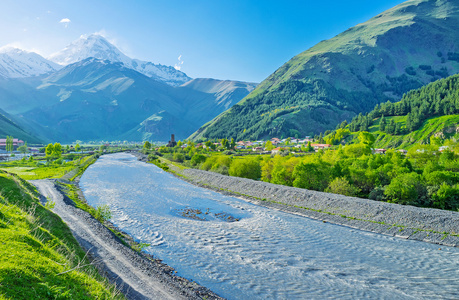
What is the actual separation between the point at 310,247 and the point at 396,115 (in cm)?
18284

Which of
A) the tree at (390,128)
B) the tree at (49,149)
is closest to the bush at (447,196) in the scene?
the tree at (390,128)

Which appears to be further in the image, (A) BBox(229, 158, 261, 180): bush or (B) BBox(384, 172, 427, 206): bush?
(A) BBox(229, 158, 261, 180): bush

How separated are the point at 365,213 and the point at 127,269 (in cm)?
3281

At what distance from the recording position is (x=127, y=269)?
70.7 ft

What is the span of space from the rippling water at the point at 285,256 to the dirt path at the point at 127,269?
2.75 meters

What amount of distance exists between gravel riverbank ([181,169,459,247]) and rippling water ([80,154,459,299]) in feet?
6.38

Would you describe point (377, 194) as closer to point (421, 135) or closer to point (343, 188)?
point (343, 188)

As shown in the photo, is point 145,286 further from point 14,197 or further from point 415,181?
point 415,181

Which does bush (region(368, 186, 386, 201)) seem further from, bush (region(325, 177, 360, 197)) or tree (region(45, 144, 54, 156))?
tree (region(45, 144, 54, 156))

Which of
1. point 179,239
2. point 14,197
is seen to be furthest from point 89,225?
point 179,239

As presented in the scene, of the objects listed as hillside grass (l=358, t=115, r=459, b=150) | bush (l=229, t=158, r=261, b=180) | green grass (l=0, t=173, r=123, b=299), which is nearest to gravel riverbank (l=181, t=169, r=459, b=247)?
bush (l=229, t=158, r=261, b=180)

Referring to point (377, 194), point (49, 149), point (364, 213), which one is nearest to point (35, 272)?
point (364, 213)

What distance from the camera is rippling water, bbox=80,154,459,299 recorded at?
21.7m

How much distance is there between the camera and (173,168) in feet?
340
